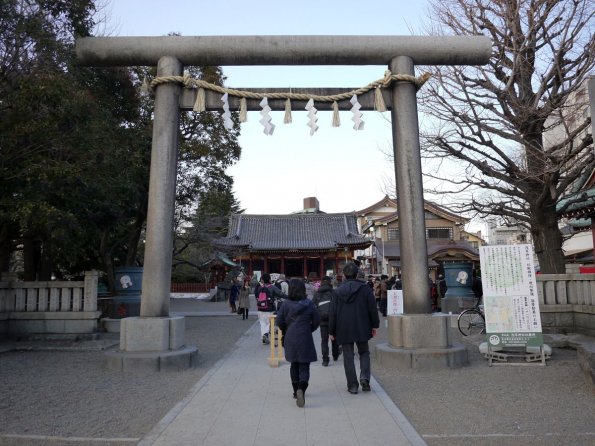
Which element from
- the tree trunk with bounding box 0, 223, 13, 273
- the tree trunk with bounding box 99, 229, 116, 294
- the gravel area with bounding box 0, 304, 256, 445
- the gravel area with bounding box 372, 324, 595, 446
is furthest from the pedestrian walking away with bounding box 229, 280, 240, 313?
the gravel area with bounding box 372, 324, 595, 446

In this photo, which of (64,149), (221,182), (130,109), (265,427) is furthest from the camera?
(221,182)

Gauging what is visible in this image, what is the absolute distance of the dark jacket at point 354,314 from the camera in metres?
6.07

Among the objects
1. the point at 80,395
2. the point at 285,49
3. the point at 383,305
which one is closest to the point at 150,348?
the point at 80,395

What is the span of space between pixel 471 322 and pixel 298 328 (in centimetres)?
766

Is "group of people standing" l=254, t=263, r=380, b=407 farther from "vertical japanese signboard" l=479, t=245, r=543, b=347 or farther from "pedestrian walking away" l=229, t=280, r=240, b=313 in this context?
"pedestrian walking away" l=229, t=280, r=240, b=313

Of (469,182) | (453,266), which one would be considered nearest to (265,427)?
(469,182)

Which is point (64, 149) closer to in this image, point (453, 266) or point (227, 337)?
point (227, 337)

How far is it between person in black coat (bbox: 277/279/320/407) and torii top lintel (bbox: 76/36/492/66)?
4.55 metres

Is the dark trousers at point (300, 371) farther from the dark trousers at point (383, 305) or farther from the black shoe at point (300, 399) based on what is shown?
the dark trousers at point (383, 305)

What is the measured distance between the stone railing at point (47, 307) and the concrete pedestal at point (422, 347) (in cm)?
699

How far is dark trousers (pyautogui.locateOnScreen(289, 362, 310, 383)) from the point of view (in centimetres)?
559

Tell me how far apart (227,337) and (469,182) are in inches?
308

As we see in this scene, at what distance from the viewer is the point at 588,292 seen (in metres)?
10.2

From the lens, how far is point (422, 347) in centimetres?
766
